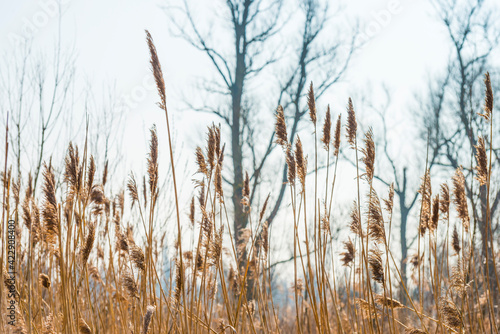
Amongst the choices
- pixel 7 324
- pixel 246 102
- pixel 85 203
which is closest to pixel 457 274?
pixel 85 203

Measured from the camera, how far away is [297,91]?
430 inches

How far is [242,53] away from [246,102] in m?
1.13

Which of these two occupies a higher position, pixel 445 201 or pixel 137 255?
pixel 445 201

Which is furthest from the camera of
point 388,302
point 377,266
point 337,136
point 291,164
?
point 337,136

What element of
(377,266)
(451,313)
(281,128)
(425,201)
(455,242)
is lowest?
(451,313)

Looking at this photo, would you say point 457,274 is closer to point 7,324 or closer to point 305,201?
point 305,201

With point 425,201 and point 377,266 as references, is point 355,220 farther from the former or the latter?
point 425,201

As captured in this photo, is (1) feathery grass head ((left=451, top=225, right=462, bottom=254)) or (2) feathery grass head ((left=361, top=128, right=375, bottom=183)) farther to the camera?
(1) feathery grass head ((left=451, top=225, right=462, bottom=254))

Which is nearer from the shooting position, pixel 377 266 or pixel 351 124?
pixel 377 266

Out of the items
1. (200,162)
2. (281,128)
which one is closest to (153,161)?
(200,162)

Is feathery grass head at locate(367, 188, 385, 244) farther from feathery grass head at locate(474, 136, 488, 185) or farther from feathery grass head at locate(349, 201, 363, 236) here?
feathery grass head at locate(474, 136, 488, 185)

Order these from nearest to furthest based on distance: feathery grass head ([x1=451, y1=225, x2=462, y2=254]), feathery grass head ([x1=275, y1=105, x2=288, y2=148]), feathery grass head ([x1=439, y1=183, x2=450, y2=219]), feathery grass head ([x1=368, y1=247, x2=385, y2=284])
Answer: feathery grass head ([x1=368, y1=247, x2=385, y2=284]) → feathery grass head ([x1=275, y1=105, x2=288, y2=148]) → feathery grass head ([x1=439, y1=183, x2=450, y2=219]) → feathery grass head ([x1=451, y1=225, x2=462, y2=254])

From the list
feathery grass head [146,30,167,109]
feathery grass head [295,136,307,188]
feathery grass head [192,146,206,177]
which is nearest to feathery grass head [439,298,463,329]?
feathery grass head [295,136,307,188]

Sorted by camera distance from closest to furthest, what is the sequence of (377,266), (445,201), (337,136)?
(377,266)
(337,136)
(445,201)
